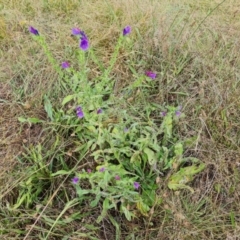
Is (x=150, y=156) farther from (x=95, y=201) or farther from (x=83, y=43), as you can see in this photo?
(x=83, y=43)

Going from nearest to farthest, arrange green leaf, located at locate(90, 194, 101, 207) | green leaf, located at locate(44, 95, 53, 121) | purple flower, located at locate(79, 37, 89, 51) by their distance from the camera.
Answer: purple flower, located at locate(79, 37, 89, 51)
green leaf, located at locate(90, 194, 101, 207)
green leaf, located at locate(44, 95, 53, 121)

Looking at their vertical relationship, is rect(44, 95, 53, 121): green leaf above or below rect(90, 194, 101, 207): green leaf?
above

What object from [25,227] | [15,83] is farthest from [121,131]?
[15,83]

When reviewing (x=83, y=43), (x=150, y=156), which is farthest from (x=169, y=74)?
(x=83, y=43)

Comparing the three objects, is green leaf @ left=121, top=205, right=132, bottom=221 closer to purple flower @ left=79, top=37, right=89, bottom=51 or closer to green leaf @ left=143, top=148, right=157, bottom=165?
green leaf @ left=143, top=148, right=157, bottom=165

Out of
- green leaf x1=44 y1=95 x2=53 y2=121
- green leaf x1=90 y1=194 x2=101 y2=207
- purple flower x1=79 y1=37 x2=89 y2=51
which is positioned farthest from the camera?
green leaf x1=44 y1=95 x2=53 y2=121

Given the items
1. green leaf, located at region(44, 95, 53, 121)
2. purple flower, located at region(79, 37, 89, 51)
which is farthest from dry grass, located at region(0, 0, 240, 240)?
purple flower, located at region(79, 37, 89, 51)

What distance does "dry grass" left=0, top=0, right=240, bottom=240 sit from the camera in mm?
1424

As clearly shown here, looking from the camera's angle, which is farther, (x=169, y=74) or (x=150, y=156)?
(x=169, y=74)

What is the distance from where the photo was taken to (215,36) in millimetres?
1921

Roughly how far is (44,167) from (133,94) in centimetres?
49

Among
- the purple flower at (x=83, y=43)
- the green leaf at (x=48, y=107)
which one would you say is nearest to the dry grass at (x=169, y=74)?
the green leaf at (x=48, y=107)

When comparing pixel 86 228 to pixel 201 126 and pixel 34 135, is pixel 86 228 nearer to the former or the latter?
pixel 34 135

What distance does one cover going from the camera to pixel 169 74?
173cm
